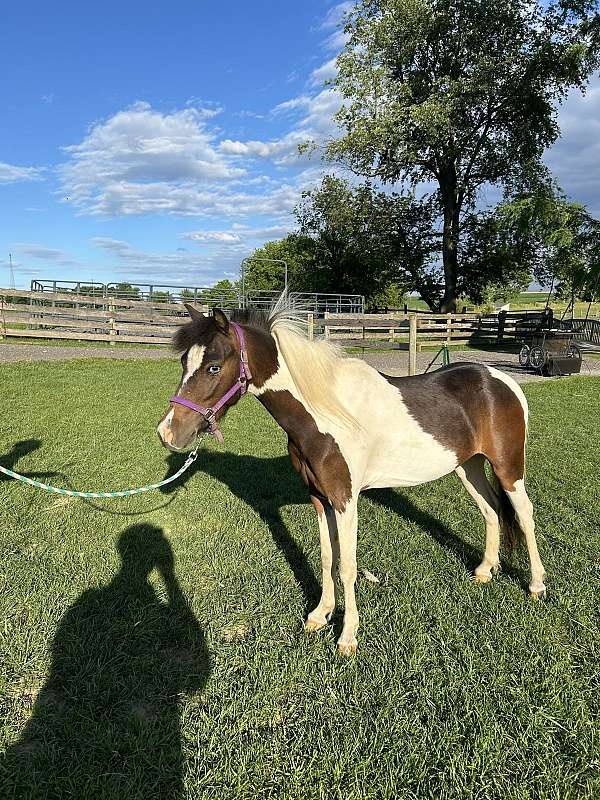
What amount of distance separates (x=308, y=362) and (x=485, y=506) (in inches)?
83.5

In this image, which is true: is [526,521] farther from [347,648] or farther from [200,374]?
[200,374]

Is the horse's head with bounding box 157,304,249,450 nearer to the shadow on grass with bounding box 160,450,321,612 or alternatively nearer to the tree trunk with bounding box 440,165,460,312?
the shadow on grass with bounding box 160,450,321,612

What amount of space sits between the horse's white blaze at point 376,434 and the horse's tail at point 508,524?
0.69 m

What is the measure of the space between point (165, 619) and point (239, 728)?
1.04 meters

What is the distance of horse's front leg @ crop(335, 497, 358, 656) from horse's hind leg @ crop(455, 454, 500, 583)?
50.5 inches

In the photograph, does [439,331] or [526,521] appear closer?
[526,521]

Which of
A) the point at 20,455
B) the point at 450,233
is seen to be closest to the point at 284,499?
the point at 20,455

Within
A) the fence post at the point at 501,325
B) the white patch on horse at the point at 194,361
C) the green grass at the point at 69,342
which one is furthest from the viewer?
the fence post at the point at 501,325

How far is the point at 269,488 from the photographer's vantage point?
573 centimetres

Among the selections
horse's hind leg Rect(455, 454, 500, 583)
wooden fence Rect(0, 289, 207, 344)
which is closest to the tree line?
wooden fence Rect(0, 289, 207, 344)

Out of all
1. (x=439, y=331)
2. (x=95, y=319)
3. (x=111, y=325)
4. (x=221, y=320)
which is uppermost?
(x=221, y=320)

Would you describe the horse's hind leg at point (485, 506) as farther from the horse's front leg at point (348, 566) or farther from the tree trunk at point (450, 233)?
the tree trunk at point (450, 233)

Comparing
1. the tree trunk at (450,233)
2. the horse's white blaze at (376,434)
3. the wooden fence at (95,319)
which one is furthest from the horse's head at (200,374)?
the tree trunk at (450,233)

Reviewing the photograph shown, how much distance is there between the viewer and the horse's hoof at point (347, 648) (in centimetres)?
300
